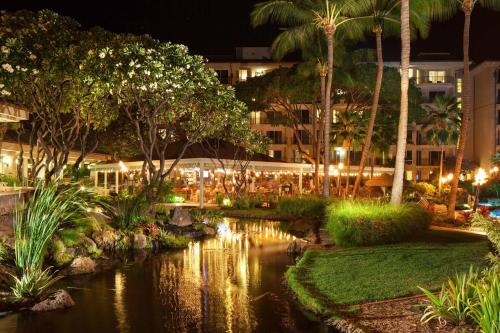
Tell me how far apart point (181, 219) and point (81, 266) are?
339 inches

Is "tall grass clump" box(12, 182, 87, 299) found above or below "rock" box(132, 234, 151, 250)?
above

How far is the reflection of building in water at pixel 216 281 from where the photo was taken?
9.63 m

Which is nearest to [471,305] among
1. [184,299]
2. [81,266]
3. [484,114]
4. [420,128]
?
[184,299]

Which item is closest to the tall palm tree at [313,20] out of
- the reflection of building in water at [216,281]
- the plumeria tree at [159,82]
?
the plumeria tree at [159,82]

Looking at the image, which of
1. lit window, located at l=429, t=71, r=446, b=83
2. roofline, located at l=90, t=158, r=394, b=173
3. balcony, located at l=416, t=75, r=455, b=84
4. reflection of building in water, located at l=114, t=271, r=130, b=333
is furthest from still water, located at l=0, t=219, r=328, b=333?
lit window, located at l=429, t=71, r=446, b=83

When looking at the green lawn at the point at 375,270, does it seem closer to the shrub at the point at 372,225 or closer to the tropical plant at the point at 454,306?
the shrub at the point at 372,225

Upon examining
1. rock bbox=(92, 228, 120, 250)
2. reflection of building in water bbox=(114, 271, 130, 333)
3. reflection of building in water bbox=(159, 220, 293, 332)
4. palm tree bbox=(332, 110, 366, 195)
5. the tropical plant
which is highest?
palm tree bbox=(332, 110, 366, 195)

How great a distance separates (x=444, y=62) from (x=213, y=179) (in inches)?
1327

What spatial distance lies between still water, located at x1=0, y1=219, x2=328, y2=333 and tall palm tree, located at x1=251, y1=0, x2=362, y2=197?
891 cm

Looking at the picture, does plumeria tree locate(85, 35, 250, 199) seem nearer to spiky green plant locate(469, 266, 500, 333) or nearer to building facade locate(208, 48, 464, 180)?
spiky green plant locate(469, 266, 500, 333)

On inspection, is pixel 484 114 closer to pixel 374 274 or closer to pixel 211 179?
pixel 211 179

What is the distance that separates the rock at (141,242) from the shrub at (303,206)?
7680 millimetres

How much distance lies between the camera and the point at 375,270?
38.0ft

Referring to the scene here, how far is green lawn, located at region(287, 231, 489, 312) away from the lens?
33.0 feet
